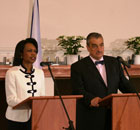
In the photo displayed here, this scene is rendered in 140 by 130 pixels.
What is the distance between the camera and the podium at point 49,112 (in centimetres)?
357

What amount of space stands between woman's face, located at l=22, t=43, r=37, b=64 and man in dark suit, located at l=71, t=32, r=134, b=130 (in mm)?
553

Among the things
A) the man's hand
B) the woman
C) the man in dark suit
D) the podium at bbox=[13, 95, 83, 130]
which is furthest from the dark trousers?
the man's hand

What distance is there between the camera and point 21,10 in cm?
734

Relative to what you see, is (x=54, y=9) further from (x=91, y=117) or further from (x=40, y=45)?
(x=91, y=117)

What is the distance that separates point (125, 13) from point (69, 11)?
4.27ft

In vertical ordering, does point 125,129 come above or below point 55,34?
below

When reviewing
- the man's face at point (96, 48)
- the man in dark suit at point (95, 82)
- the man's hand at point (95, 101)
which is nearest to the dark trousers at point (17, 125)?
the man in dark suit at point (95, 82)

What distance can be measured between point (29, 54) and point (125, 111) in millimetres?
1461

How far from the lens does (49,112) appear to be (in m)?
3.62

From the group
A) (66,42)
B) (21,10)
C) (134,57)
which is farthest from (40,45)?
(134,57)

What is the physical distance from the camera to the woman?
13.6 ft

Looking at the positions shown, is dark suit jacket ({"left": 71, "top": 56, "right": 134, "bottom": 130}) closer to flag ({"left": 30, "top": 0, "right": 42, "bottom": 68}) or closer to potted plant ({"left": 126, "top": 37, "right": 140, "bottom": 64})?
flag ({"left": 30, "top": 0, "right": 42, "bottom": 68})

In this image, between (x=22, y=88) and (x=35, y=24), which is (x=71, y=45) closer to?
(x=35, y=24)

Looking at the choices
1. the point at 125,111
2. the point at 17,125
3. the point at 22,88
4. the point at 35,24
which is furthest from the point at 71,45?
the point at 125,111
